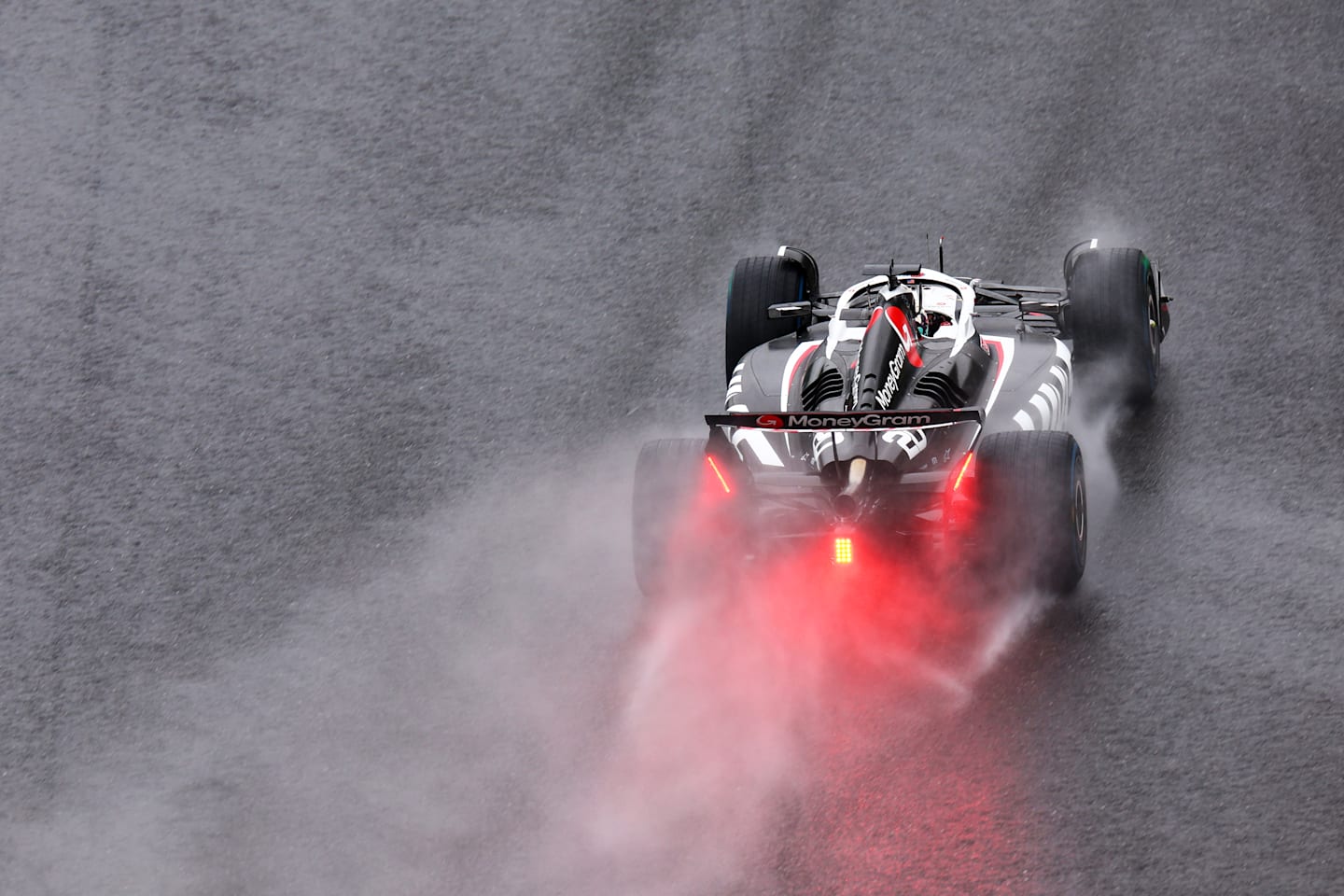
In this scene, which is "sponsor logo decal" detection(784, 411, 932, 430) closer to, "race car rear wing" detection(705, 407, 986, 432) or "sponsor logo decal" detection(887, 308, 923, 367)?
"race car rear wing" detection(705, 407, 986, 432)

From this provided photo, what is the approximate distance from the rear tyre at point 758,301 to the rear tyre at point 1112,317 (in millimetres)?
1810

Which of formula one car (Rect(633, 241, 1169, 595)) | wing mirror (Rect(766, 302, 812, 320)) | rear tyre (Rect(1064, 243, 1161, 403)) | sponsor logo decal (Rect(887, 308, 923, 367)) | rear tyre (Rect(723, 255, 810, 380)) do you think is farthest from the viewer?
rear tyre (Rect(723, 255, 810, 380))

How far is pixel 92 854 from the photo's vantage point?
9.11 meters

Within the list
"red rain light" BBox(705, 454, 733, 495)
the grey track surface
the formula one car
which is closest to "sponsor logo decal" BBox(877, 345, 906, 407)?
the formula one car

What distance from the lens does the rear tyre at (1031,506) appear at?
9.38m

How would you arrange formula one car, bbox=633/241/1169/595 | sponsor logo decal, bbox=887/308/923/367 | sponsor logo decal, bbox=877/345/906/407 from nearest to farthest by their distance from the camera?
formula one car, bbox=633/241/1169/595
sponsor logo decal, bbox=877/345/906/407
sponsor logo decal, bbox=887/308/923/367

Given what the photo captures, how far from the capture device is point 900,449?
9656 millimetres

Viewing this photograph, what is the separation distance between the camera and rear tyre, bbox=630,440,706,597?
9859 mm

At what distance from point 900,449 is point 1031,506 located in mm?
758

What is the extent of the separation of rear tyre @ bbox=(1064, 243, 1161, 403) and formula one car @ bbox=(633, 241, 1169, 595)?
0.01 metres

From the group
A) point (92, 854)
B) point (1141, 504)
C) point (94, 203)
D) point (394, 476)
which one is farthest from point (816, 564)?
point (94, 203)

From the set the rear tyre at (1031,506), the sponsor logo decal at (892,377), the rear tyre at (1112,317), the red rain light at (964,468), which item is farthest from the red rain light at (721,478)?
the rear tyre at (1112,317)

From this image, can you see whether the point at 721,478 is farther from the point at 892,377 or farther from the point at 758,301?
the point at 758,301

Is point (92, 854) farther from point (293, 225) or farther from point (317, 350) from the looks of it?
point (293, 225)
